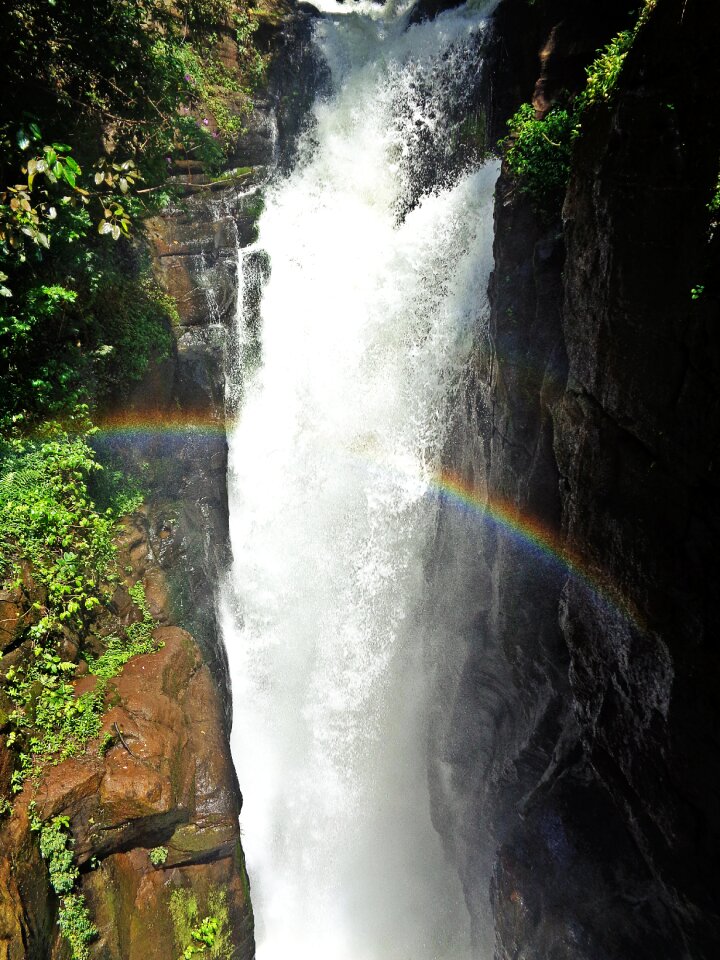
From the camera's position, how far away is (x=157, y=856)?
24.0 ft

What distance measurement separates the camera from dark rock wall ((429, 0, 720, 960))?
14.8 ft

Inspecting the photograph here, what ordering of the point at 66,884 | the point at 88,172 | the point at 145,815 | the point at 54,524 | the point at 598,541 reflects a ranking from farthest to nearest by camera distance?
the point at 88,172 < the point at 54,524 < the point at 145,815 < the point at 66,884 < the point at 598,541

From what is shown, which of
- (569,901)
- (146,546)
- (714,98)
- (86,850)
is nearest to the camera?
(714,98)

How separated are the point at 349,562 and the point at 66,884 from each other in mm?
6470

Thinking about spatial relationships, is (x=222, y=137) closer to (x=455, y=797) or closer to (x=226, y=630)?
(x=226, y=630)

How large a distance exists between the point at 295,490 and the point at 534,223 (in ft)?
21.3

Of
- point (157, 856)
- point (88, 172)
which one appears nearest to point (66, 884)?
point (157, 856)

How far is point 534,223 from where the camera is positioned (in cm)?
759

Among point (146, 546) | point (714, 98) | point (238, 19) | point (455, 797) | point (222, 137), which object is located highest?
point (238, 19)

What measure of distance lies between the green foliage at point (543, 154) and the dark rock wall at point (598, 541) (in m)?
0.33

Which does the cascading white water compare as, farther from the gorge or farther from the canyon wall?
the canyon wall

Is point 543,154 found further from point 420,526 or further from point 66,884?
point 66,884

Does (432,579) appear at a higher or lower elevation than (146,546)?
lower

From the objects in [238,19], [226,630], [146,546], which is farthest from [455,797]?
[238,19]
